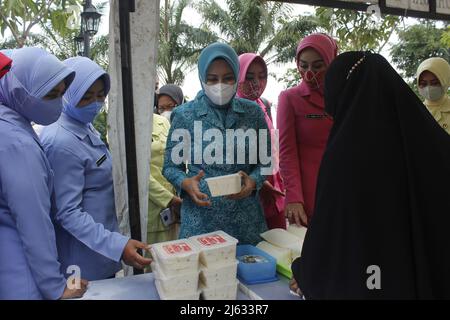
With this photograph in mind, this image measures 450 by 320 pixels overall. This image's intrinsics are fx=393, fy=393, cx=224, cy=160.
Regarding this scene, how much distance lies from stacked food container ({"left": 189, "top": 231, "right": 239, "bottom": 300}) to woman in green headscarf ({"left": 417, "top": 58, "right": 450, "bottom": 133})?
2804mm

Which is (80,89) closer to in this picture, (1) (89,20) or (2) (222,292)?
(2) (222,292)

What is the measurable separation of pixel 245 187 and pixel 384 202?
29.6 inches

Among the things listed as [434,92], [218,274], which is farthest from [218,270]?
[434,92]

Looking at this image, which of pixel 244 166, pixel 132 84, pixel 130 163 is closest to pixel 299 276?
pixel 244 166

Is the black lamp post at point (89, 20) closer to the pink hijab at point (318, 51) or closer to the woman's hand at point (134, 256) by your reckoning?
the pink hijab at point (318, 51)

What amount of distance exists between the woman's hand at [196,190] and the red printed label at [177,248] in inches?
10.1

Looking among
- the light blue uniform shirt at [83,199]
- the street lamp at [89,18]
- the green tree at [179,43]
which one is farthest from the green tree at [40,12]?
the green tree at [179,43]

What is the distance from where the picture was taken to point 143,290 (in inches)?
61.6

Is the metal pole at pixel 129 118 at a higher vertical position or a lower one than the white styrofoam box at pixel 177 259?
higher

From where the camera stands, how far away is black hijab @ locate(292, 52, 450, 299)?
3.69 ft

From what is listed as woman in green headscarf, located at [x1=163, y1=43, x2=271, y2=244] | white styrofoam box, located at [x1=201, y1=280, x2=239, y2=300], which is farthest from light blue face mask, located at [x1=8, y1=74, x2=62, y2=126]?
white styrofoam box, located at [x1=201, y1=280, x2=239, y2=300]

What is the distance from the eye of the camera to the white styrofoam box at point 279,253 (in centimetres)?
167

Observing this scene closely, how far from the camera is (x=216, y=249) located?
142 centimetres
